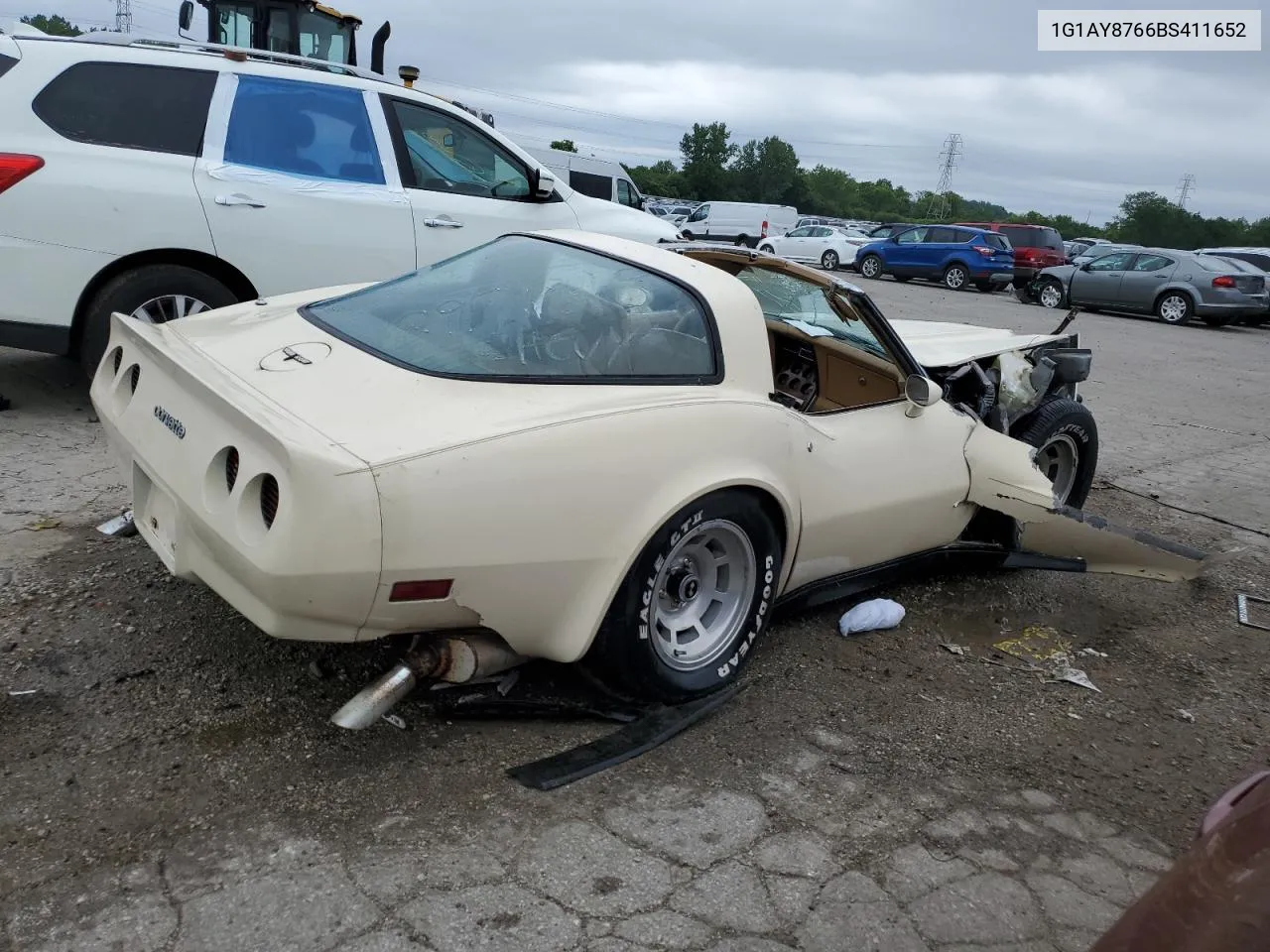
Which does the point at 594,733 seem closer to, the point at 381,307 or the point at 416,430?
the point at 416,430

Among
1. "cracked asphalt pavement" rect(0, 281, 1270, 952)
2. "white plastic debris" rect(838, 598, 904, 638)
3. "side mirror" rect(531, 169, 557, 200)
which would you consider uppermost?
"side mirror" rect(531, 169, 557, 200)

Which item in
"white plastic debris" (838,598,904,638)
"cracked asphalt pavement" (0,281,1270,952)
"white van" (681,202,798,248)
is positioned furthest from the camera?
"white van" (681,202,798,248)

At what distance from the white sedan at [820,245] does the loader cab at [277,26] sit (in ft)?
62.8

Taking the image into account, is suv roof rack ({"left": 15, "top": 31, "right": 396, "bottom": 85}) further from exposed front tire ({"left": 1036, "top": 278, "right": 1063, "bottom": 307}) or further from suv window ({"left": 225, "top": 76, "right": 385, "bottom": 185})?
exposed front tire ({"left": 1036, "top": 278, "right": 1063, "bottom": 307})

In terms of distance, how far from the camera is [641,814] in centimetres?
265

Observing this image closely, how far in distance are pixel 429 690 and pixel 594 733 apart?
19.9 inches

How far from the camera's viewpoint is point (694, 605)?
3.25 metres

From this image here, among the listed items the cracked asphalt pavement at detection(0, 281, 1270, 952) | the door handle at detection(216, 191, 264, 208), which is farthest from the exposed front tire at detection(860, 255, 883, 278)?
the cracked asphalt pavement at detection(0, 281, 1270, 952)

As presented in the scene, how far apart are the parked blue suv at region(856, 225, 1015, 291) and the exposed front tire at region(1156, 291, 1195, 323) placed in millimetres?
4245

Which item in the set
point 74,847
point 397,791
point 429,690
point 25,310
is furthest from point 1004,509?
point 25,310

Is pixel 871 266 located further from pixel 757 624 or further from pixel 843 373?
pixel 757 624

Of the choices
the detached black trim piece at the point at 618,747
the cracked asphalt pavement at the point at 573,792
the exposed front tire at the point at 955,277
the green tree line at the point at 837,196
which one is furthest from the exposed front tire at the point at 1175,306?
the green tree line at the point at 837,196

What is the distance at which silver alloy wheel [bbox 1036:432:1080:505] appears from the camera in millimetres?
A: 5023

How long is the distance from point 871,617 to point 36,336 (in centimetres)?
420
